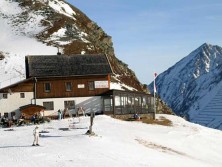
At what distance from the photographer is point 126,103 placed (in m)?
62.2

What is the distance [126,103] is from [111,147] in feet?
96.4

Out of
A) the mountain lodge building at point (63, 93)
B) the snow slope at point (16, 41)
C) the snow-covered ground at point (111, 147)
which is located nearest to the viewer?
the snow-covered ground at point (111, 147)

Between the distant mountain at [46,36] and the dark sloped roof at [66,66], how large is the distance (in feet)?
67.8

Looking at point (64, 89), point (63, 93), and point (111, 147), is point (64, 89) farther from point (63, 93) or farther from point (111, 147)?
point (111, 147)

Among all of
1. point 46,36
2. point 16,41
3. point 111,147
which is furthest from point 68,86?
point 16,41

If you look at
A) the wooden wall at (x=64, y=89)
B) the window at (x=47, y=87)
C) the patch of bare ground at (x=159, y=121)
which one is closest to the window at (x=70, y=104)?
the wooden wall at (x=64, y=89)

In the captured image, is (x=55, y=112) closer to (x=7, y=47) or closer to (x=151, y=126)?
(x=151, y=126)

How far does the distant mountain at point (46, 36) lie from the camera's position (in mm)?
95625

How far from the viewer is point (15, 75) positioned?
85.1m

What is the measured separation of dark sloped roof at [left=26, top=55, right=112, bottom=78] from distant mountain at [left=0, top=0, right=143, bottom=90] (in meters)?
20.7

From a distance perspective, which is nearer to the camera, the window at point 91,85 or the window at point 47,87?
the window at point 47,87

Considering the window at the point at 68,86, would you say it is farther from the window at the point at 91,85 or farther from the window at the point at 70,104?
the window at the point at 91,85

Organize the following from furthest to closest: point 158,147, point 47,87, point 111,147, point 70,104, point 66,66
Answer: point 66,66 < point 70,104 < point 47,87 < point 158,147 < point 111,147

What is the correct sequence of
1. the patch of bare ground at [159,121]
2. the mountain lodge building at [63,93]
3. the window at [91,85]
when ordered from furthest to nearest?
the window at [91,85], the mountain lodge building at [63,93], the patch of bare ground at [159,121]
